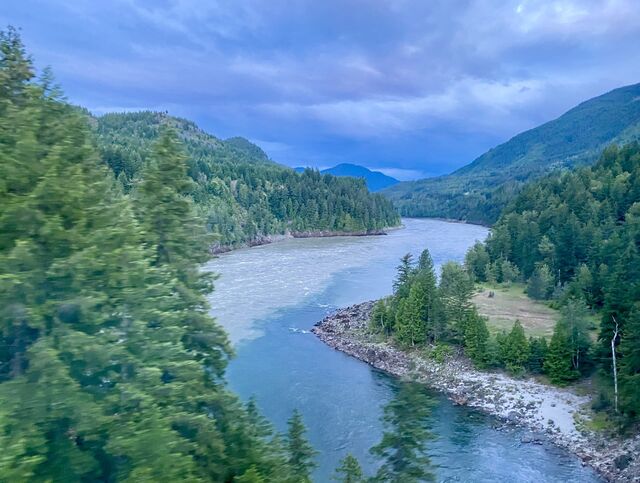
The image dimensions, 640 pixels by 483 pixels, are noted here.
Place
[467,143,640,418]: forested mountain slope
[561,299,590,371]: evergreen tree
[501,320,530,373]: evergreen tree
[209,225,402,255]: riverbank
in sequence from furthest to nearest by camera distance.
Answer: [209,225,402,255]: riverbank < [501,320,530,373]: evergreen tree < [561,299,590,371]: evergreen tree < [467,143,640,418]: forested mountain slope

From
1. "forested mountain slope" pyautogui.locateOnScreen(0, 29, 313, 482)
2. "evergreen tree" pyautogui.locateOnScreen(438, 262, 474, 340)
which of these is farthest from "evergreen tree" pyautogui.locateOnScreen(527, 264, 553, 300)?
"forested mountain slope" pyautogui.locateOnScreen(0, 29, 313, 482)

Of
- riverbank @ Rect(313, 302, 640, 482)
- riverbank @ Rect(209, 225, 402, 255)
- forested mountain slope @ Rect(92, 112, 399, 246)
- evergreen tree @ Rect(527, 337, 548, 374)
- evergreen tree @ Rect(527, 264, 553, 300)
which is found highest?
forested mountain slope @ Rect(92, 112, 399, 246)

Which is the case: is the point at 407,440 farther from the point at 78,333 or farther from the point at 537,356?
the point at 537,356

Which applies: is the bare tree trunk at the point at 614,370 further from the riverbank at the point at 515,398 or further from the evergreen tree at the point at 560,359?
the evergreen tree at the point at 560,359

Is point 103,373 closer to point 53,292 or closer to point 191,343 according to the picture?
point 53,292

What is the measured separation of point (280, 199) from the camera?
117438mm

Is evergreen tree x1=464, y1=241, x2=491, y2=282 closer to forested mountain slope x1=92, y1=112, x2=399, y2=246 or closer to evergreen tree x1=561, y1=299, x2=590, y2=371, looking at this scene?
evergreen tree x1=561, y1=299, x2=590, y2=371

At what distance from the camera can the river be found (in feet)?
69.9

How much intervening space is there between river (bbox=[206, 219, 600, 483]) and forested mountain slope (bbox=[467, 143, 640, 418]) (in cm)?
623

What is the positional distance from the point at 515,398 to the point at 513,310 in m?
17.3

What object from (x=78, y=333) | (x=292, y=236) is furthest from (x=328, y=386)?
(x=292, y=236)

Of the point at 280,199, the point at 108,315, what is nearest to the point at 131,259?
the point at 108,315

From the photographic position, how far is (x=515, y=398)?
88.8ft

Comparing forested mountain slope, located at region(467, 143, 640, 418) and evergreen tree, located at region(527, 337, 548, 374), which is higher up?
forested mountain slope, located at region(467, 143, 640, 418)
